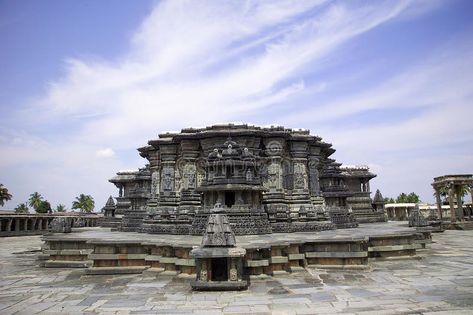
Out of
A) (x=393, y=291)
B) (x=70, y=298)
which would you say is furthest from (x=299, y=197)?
(x=70, y=298)

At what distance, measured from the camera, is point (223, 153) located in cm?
1783

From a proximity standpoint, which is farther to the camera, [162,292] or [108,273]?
[108,273]

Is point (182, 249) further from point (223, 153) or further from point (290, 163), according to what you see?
point (290, 163)

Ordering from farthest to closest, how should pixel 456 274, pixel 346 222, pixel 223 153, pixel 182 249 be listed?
pixel 346 222 < pixel 223 153 < pixel 182 249 < pixel 456 274

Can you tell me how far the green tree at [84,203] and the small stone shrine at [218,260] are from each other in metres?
78.1

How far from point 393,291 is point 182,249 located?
6.41 meters

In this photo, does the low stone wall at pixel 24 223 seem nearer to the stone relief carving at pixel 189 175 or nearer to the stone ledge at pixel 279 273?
the stone relief carving at pixel 189 175

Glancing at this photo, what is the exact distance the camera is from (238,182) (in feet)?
56.0

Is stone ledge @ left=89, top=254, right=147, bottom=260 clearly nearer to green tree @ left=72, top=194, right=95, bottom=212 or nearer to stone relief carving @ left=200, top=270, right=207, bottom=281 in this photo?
stone relief carving @ left=200, top=270, right=207, bottom=281

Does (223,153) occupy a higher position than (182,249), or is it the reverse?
(223,153)

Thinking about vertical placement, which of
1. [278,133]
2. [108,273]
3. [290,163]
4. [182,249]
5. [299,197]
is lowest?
[108,273]

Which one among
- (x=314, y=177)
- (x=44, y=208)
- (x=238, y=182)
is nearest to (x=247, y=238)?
(x=238, y=182)

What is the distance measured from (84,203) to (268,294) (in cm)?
8099

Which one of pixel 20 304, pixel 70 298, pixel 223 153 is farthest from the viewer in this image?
pixel 223 153
